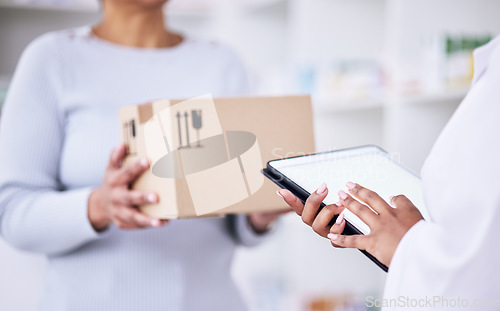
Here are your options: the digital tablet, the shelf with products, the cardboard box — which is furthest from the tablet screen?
the shelf with products

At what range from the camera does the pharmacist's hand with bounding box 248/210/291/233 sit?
1.07m

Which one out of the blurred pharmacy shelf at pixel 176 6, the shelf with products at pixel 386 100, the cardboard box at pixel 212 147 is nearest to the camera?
the cardboard box at pixel 212 147

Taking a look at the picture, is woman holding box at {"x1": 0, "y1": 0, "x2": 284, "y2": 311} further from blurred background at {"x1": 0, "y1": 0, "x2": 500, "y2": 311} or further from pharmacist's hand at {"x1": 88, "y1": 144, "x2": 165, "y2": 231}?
blurred background at {"x1": 0, "y1": 0, "x2": 500, "y2": 311}

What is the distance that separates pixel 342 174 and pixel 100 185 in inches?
20.2

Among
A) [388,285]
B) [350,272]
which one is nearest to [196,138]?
[388,285]

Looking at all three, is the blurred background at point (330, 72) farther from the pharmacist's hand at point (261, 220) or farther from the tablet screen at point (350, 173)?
the tablet screen at point (350, 173)

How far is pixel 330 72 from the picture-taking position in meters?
1.92

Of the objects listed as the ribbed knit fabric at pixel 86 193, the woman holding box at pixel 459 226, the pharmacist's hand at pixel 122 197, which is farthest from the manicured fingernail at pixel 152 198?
the woman holding box at pixel 459 226

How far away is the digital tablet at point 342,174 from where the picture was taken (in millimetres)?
637

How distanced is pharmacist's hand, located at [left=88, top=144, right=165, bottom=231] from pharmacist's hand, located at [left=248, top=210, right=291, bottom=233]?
12.2 inches

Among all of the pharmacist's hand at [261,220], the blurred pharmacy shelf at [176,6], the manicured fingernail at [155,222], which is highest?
the blurred pharmacy shelf at [176,6]

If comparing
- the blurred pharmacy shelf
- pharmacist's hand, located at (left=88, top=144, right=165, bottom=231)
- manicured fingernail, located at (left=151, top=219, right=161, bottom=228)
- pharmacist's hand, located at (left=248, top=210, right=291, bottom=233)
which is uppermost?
the blurred pharmacy shelf

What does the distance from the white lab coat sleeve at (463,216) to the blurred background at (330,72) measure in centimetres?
Answer: 91

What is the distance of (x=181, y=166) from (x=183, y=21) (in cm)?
199
